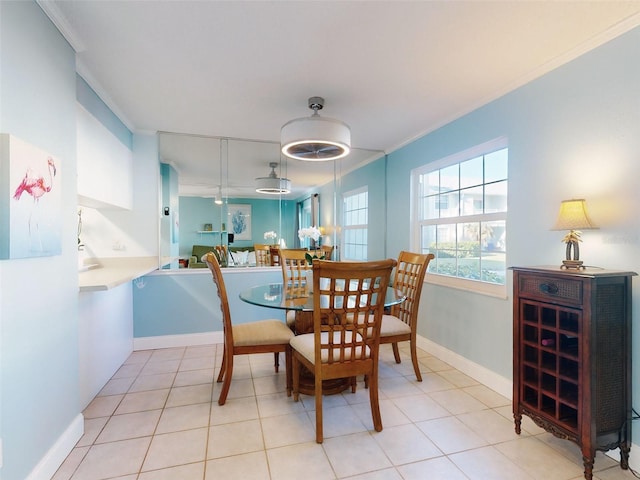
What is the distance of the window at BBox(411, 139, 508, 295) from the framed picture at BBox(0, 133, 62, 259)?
2.90m

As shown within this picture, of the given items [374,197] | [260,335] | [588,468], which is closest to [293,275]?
[260,335]

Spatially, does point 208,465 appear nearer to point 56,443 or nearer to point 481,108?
point 56,443

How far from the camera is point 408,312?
A: 9.38 ft

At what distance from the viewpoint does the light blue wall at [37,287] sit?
134 cm

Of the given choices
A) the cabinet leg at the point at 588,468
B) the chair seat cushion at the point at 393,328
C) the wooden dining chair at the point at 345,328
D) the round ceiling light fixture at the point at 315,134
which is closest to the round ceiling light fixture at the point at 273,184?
the round ceiling light fixture at the point at 315,134

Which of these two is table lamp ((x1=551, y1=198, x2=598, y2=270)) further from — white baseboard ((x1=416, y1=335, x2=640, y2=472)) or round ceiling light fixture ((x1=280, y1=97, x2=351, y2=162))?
A: round ceiling light fixture ((x1=280, y1=97, x2=351, y2=162))

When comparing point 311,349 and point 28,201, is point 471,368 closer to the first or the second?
point 311,349

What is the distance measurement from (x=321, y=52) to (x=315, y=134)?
20.6 inches

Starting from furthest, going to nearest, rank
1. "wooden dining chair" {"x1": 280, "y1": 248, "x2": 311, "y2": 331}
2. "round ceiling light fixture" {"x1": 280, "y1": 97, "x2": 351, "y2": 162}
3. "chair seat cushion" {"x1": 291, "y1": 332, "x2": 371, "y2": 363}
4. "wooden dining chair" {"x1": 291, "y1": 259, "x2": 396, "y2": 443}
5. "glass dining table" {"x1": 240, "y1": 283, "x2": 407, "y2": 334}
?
"wooden dining chair" {"x1": 280, "y1": 248, "x2": 311, "y2": 331}, "round ceiling light fixture" {"x1": 280, "y1": 97, "x2": 351, "y2": 162}, "glass dining table" {"x1": 240, "y1": 283, "x2": 407, "y2": 334}, "chair seat cushion" {"x1": 291, "y1": 332, "x2": 371, "y2": 363}, "wooden dining chair" {"x1": 291, "y1": 259, "x2": 396, "y2": 443}

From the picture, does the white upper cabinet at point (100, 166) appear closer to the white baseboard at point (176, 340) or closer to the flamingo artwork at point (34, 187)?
the flamingo artwork at point (34, 187)

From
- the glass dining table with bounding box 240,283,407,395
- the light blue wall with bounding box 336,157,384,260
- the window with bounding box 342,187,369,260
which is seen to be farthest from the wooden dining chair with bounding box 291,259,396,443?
the window with bounding box 342,187,369,260

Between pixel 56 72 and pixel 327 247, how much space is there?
10.7 ft

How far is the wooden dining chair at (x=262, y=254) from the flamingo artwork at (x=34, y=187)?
2.43 meters

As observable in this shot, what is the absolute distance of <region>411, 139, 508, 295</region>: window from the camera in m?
2.64
